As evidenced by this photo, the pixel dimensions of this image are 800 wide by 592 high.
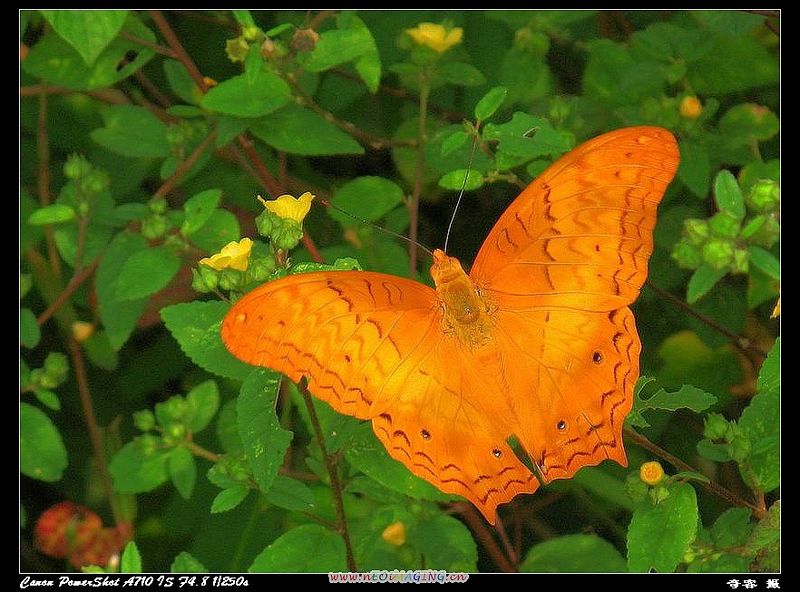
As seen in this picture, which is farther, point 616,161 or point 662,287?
point 662,287

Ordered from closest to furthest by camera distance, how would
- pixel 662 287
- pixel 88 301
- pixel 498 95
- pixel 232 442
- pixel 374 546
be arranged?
pixel 498 95, pixel 374 546, pixel 232 442, pixel 662 287, pixel 88 301

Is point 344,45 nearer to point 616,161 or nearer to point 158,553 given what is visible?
point 616,161

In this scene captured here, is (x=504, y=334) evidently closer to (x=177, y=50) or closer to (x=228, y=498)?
(x=228, y=498)

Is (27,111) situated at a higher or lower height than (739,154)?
higher

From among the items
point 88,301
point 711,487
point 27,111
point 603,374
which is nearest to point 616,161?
point 603,374

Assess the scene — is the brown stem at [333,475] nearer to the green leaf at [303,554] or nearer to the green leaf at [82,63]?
the green leaf at [303,554]

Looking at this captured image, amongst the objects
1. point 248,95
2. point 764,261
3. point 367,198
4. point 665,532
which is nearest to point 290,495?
point 665,532

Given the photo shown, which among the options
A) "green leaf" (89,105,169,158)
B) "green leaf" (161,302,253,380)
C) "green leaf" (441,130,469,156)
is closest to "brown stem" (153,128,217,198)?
"green leaf" (89,105,169,158)
